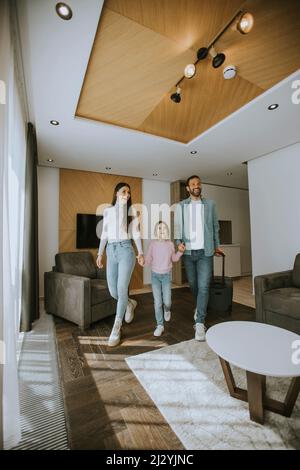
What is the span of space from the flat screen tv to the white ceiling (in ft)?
3.35

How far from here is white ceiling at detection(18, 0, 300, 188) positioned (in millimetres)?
1299

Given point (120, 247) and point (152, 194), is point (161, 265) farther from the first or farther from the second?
point (152, 194)

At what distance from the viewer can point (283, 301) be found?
2021 mm

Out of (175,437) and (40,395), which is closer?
(175,437)

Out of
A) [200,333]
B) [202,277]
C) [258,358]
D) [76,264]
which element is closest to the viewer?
[258,358]

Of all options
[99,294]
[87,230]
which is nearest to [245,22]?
[99,294]

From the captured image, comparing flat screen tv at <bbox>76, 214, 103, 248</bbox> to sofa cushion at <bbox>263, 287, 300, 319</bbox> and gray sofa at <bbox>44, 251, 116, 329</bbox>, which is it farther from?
sofa cushion at <bbox>263, 287, 300, 319</bbox>

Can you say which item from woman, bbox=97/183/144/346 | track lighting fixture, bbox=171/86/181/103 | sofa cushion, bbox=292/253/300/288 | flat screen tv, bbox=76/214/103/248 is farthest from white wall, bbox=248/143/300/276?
flat screen tv, bbox=76/214/103/248

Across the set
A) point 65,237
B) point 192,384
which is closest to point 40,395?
point 192,384

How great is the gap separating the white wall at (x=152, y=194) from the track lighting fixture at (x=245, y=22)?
358 centimetres

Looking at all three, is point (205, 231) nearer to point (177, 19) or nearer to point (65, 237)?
point (177, 19)

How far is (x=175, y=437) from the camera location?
3.33 feet

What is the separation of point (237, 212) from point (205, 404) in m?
5.26

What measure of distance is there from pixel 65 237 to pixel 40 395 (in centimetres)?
298
